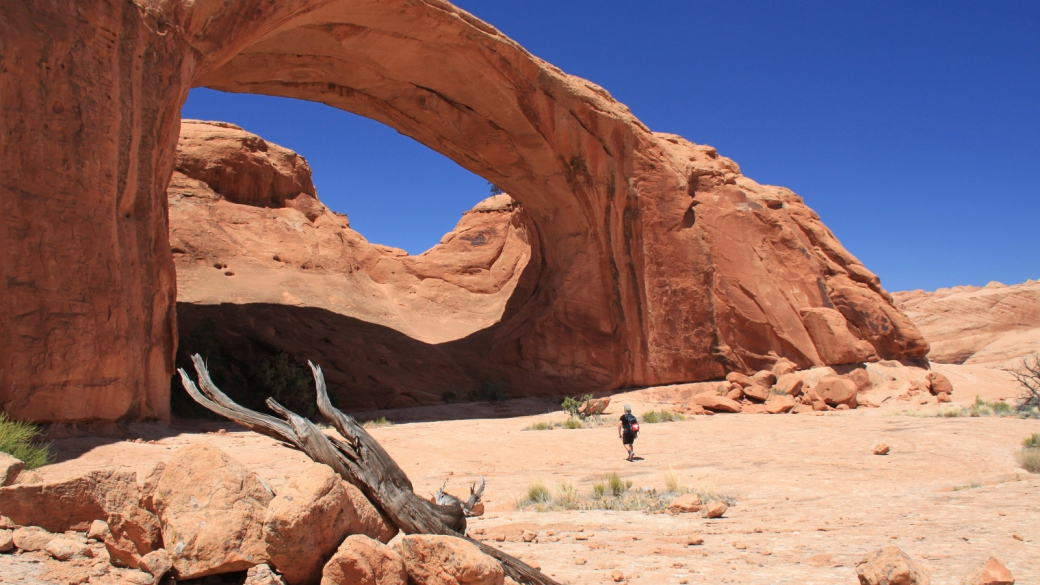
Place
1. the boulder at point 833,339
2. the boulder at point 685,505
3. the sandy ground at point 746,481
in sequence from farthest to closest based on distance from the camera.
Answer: the boulder at point 833,339 < the boulder at point 685,505 < the sandy ground at point 746,481

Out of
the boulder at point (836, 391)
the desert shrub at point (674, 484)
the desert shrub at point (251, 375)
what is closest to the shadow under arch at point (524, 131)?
the boulder at point (836, 391)

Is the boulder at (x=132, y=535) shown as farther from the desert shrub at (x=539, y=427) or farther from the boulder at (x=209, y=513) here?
the desert shrub at (x=539, y=427)

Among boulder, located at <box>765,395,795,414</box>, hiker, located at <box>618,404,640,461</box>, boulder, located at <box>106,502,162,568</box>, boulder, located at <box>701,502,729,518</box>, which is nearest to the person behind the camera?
boulder, located at <box>106,502,162,568</box>

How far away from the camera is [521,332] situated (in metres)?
18.1

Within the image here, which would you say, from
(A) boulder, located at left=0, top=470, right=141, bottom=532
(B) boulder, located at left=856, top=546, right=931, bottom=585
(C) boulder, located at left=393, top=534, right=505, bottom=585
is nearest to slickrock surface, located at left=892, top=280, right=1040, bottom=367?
(B) boulder, located at left=856, top=546, right=931, bottom=585

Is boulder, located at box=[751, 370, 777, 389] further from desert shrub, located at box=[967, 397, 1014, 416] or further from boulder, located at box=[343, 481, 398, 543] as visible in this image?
boulder, located at box=[343, 481, 398, 543]

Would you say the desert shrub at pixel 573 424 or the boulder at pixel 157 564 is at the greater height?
the desert shrub at pixel 573 424

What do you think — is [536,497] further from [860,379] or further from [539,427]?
[860,379]

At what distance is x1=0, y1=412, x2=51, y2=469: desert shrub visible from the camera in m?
5.79

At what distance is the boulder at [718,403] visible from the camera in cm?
1389

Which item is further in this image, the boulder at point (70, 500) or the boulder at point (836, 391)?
the boulder at point (836, 391)

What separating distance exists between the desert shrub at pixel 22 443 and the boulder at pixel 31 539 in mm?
2100

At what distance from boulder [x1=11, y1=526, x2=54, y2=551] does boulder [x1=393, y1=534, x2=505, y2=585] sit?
5.83ft

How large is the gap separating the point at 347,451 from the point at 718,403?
37.9ft
